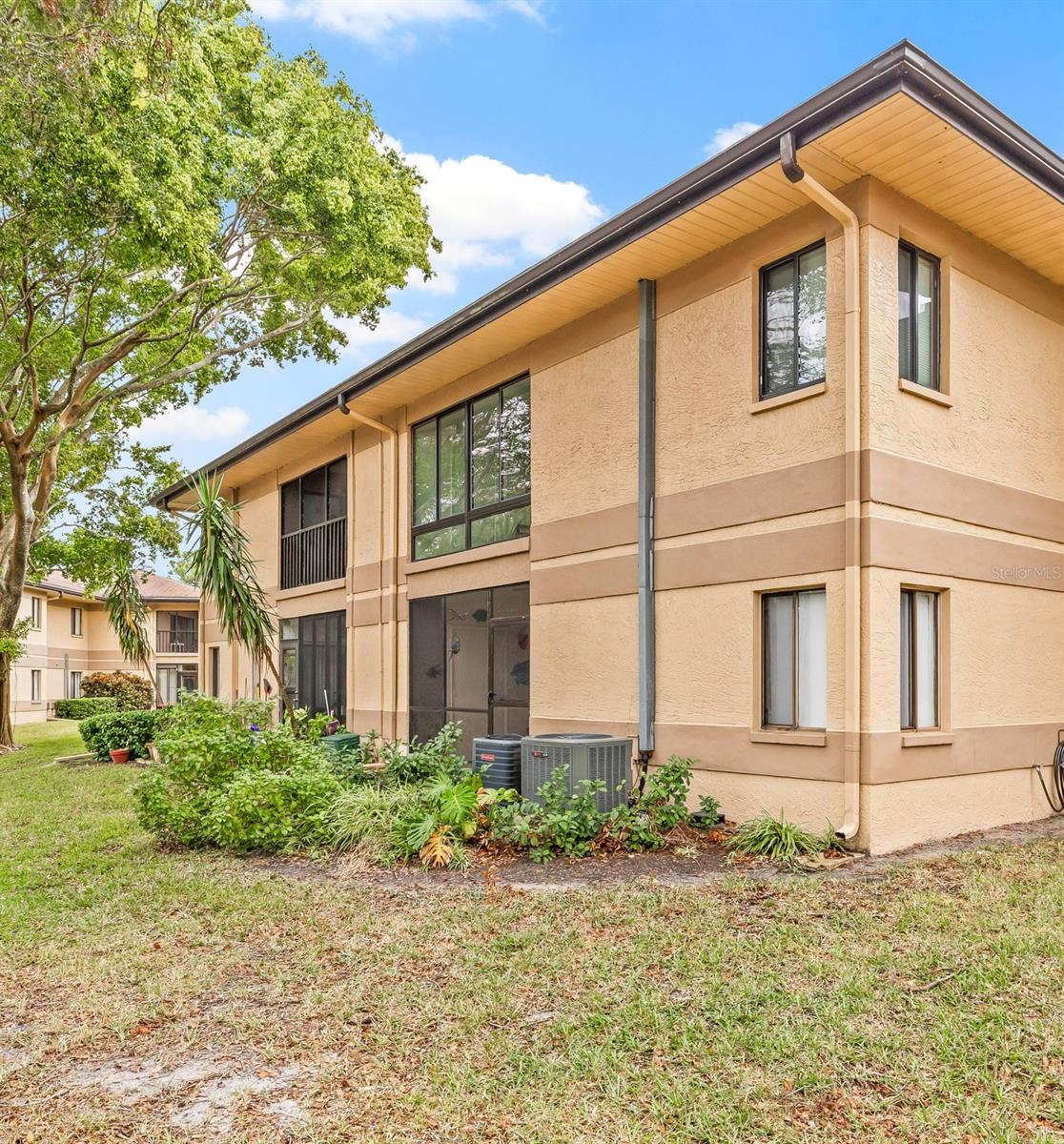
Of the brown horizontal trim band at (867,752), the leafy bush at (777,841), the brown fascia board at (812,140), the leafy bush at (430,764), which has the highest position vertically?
the brown fascia board at (812,140)

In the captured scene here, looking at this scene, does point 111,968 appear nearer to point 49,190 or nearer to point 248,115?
point 49,190

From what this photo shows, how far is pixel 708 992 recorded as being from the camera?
15.5 feet

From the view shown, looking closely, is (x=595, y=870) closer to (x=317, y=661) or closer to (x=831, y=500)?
(x=831, y=500)

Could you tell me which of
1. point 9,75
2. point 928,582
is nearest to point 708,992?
point 928,582

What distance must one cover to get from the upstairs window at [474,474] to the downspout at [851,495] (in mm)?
4728

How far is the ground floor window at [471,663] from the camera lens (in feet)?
40.0

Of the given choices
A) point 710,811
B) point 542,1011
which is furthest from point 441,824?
point 542,1011

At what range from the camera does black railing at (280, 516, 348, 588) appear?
1655cm

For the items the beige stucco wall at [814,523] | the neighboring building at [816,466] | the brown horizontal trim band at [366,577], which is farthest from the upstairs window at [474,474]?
the brown horizontal trim band at [366,577]

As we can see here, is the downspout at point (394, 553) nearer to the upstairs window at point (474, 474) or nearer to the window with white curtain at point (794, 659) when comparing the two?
the upstairs window at point (474, 474)

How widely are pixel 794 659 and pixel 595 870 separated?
2658 millimetres

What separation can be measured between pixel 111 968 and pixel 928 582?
22.9 feet

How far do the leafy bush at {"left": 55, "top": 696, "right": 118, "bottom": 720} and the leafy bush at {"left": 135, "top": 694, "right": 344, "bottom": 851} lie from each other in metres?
28.8

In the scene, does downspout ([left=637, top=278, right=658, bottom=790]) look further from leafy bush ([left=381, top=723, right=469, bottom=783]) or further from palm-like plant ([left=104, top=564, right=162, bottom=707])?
palm-like plant ([left=104, top=564, right=162, bottom=707])
